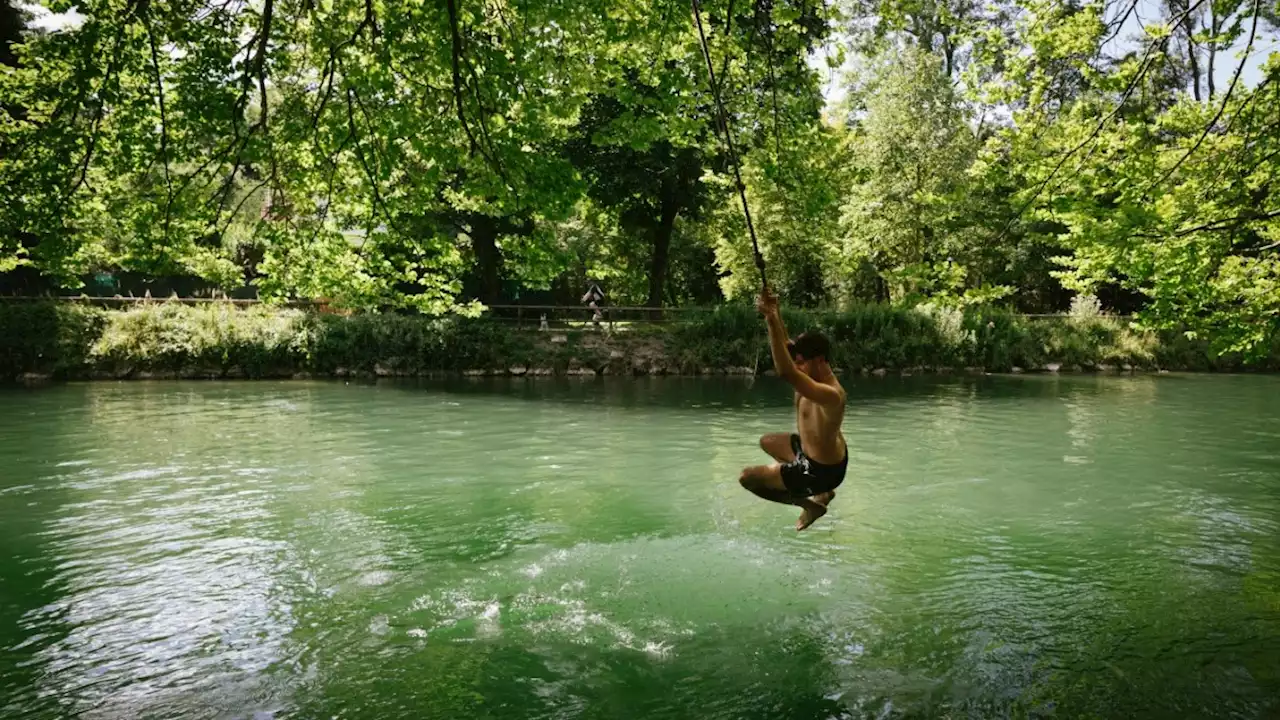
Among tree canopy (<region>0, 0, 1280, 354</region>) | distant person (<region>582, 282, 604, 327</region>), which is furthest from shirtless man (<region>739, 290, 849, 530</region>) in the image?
distant person (<region>582, 282, 604, 327</region>)

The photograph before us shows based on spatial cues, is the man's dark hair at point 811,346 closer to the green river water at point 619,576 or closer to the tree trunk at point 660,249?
the green river water at point 619,576

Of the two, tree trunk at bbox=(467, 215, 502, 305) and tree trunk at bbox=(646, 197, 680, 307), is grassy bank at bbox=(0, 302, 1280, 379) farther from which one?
tree trunk at bbox=(467, 215, 502, 305)

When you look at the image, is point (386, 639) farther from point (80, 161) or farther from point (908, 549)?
point (908, 549)

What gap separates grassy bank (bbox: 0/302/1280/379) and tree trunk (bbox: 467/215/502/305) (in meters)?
3.65

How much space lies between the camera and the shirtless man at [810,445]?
7.01 meters

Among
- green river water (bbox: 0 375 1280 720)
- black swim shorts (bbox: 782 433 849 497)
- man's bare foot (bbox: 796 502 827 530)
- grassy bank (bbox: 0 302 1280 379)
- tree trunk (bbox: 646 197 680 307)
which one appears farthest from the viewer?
tree trunk (bbox: 646 197 680 307)

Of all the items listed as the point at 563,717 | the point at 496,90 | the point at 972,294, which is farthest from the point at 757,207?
the point at 563,717

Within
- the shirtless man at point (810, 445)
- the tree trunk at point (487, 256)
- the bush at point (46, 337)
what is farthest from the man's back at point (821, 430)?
the bush at point (46, 337)

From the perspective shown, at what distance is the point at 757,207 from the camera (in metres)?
37.6

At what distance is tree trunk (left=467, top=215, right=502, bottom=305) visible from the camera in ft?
110

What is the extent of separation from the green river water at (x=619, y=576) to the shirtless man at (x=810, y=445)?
1.38 m

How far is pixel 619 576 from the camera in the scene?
940cm

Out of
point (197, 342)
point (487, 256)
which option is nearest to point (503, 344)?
point (487, 256)

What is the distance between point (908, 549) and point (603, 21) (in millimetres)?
7396
